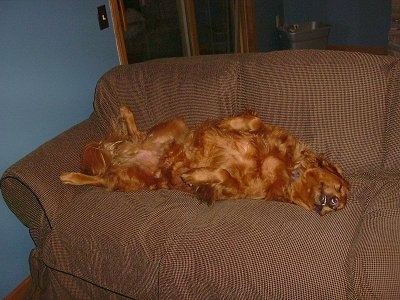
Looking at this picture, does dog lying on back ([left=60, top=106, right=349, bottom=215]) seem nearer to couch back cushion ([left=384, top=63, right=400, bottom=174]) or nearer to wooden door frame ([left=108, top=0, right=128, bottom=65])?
couch back cushion ([left=384, top=63, right=400, bottom=174])

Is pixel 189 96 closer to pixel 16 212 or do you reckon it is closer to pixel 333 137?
pixel 333 137

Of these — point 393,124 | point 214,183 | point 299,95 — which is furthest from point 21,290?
point 393,124

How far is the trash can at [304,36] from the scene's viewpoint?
17.7 feet

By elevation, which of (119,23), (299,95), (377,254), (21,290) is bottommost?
(21,290)

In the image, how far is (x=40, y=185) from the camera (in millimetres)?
1914

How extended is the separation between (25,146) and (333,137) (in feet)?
5.84

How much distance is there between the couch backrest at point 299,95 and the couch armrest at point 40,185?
430 millimetres

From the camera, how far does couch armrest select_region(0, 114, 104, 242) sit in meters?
1.91

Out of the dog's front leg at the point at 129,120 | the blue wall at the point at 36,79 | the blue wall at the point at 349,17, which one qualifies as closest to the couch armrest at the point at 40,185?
the blue wall at the point at 36,79

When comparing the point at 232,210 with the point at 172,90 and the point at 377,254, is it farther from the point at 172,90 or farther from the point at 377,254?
the point at 172,90

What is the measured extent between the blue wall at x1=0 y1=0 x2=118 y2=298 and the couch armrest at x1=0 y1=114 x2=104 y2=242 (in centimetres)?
21

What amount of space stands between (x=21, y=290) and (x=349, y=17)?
226 inches

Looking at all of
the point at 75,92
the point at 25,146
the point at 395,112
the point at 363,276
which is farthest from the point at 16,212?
the point at 395,112

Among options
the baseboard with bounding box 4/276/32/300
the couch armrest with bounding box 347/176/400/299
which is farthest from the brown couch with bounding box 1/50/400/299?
the baseboard with bounding box 4/276/32/300
